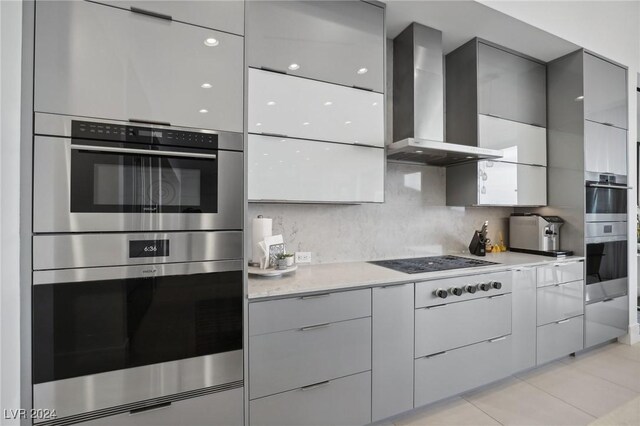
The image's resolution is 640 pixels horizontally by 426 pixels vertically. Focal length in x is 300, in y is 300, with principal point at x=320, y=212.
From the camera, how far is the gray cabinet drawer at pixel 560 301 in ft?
7.83

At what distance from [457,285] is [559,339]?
135 cm

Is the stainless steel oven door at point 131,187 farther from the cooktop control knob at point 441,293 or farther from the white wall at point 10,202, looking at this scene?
the cooktop control knob at point 441,293

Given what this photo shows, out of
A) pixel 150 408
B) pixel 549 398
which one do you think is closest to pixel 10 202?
pixel 150 408

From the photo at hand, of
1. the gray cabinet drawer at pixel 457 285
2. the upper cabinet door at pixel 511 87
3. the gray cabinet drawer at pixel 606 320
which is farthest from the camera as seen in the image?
the gray cabinet drawer at pixel 606 320

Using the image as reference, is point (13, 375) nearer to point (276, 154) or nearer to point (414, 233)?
point (276, 154)

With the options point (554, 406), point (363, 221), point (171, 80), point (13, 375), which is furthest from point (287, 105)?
point (554, 406)

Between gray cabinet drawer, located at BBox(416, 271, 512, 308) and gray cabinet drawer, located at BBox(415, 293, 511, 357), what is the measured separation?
1.3 inches

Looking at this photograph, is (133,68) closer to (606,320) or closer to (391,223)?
(391,223)

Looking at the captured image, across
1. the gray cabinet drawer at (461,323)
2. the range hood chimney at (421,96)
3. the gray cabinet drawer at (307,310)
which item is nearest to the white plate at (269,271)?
the gray cabinet drawer at (307,310)

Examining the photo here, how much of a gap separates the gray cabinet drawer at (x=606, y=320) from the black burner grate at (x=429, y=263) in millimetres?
1322

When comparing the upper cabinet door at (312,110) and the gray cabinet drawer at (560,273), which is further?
the gray cabinet drawer at (560,273)

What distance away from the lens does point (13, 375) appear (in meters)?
1.06

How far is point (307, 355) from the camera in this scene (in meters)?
1.57

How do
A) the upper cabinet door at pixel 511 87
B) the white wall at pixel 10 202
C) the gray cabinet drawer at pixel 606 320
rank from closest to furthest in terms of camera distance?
the white wall at pixel 10 202, the upper cabinet door at pixel 511 87, the gray cabinet drawer at pixel 606 320
